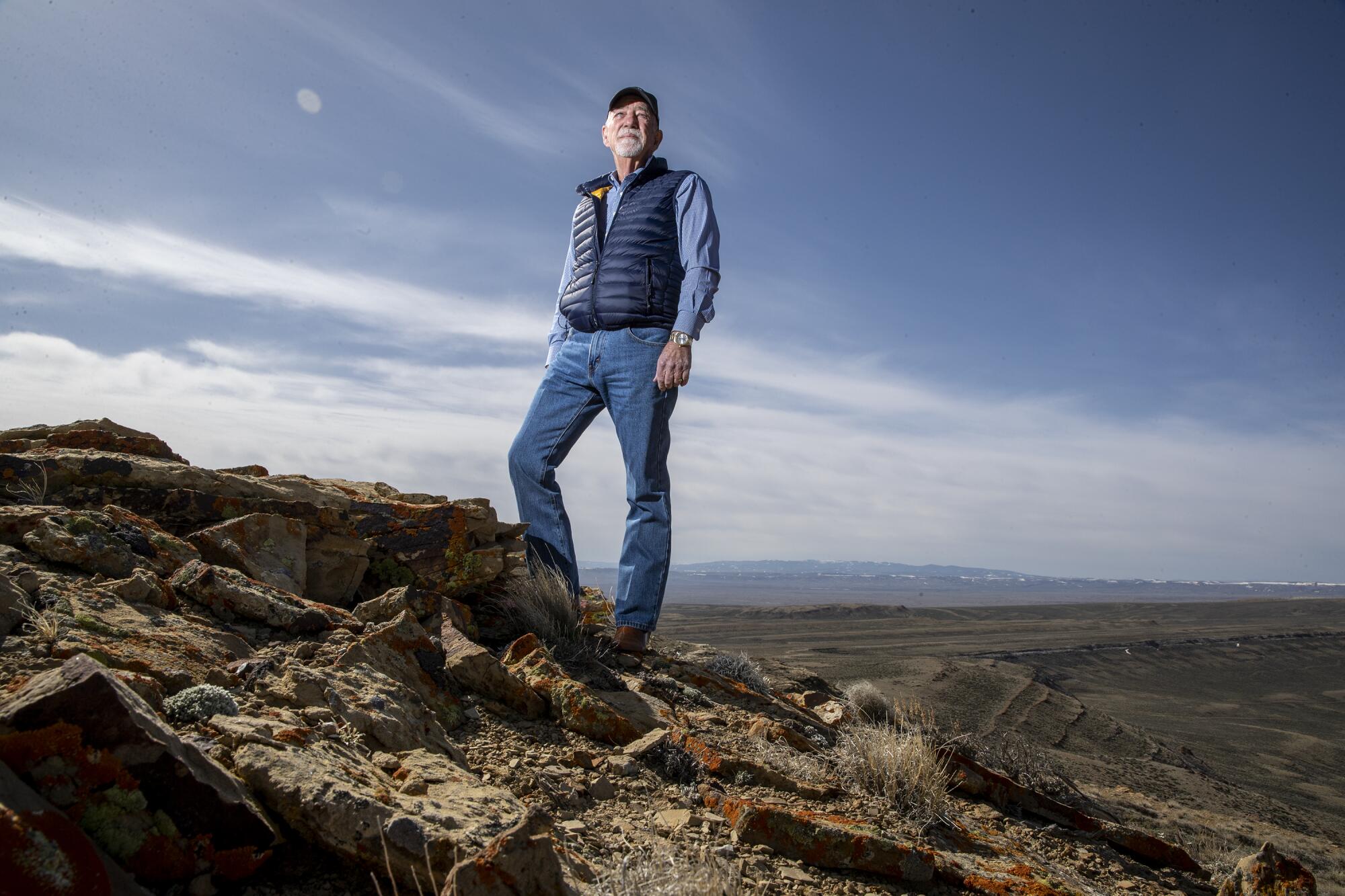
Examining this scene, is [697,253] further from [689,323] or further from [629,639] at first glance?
[629,639]

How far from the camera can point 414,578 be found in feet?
12.9

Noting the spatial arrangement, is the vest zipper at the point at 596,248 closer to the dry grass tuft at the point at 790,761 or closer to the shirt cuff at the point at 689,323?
the shirt cuff at the point at 689,323

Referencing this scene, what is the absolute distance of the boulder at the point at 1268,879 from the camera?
2.74 meters

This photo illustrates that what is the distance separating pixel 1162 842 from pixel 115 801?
361 cm

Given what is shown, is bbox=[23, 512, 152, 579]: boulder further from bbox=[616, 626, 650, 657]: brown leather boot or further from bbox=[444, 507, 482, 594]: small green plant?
bbox=[616, 626, 650, 657]: brown leather boot


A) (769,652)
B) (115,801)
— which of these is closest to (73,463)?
(115,801)

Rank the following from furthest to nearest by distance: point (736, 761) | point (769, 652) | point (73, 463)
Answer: point (769, 652)
point (73, 463)
point (736, 761)

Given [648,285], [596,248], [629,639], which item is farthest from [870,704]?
[596,248]

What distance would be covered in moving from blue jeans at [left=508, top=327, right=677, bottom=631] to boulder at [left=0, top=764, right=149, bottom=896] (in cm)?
250

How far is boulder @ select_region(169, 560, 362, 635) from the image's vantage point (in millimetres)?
2736

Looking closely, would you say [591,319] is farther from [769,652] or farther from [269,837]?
[769,652]

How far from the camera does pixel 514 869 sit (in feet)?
5.02

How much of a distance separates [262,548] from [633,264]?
2.23 m

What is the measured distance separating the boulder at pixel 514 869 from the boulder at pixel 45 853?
1.85ft
